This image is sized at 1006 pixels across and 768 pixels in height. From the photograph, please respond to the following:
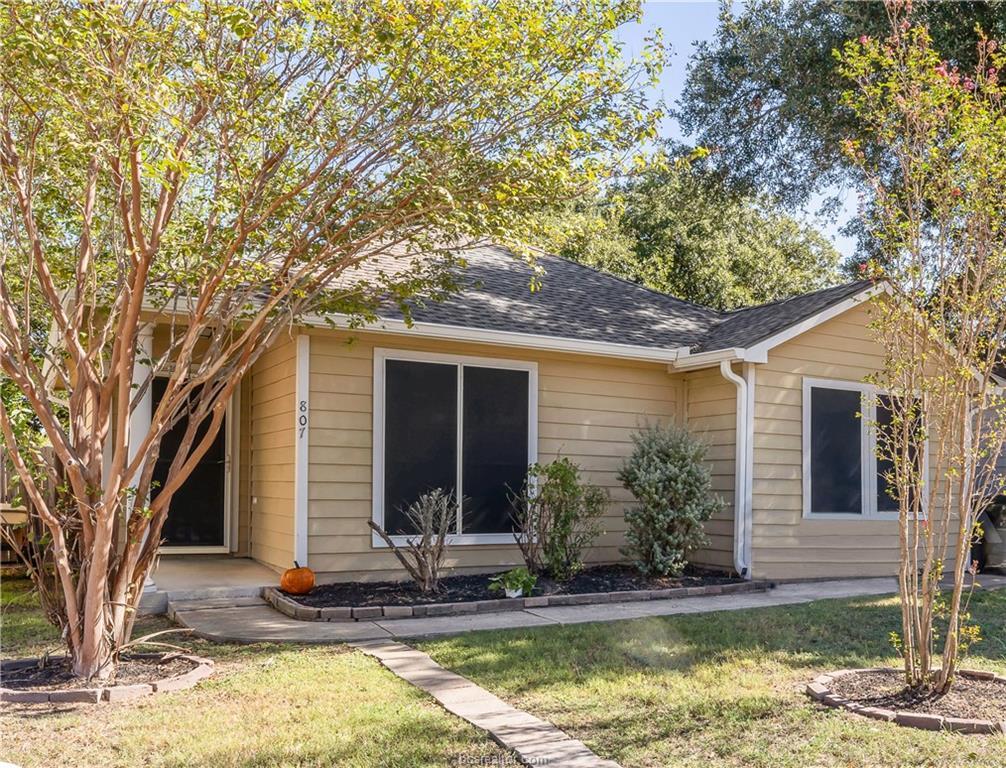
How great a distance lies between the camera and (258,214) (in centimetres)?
551

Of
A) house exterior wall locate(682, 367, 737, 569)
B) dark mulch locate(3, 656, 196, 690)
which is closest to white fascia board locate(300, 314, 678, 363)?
house exterior wall locate(682, 367, 737, 569)

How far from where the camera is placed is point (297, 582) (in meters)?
7.30

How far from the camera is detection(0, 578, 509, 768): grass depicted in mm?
3662

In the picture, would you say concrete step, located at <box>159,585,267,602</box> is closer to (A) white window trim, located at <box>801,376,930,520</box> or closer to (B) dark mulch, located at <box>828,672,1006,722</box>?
(B) dark mulch, located at <box>828,672,1006,722</box>

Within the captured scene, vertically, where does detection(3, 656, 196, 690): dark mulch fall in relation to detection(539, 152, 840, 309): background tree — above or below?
below

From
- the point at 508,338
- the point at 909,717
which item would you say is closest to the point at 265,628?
the point at 508,338

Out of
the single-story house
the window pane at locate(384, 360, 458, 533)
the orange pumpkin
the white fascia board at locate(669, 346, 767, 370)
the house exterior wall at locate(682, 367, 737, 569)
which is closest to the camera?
the orange pumpkin

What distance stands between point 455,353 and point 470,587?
2.31 m

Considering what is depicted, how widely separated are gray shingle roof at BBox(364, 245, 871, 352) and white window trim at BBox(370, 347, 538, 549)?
38cm

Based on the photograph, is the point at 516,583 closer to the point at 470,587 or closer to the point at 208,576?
the point at 470,587

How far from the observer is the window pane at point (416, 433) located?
320 inches

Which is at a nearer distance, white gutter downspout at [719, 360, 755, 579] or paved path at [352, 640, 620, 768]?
paved path at [352, 640, 620, 768]

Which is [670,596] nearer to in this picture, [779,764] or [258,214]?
[779,764]

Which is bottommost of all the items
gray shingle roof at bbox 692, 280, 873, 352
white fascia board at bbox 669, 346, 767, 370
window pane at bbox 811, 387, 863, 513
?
window pane at bbox 811, 387, 863, 513
